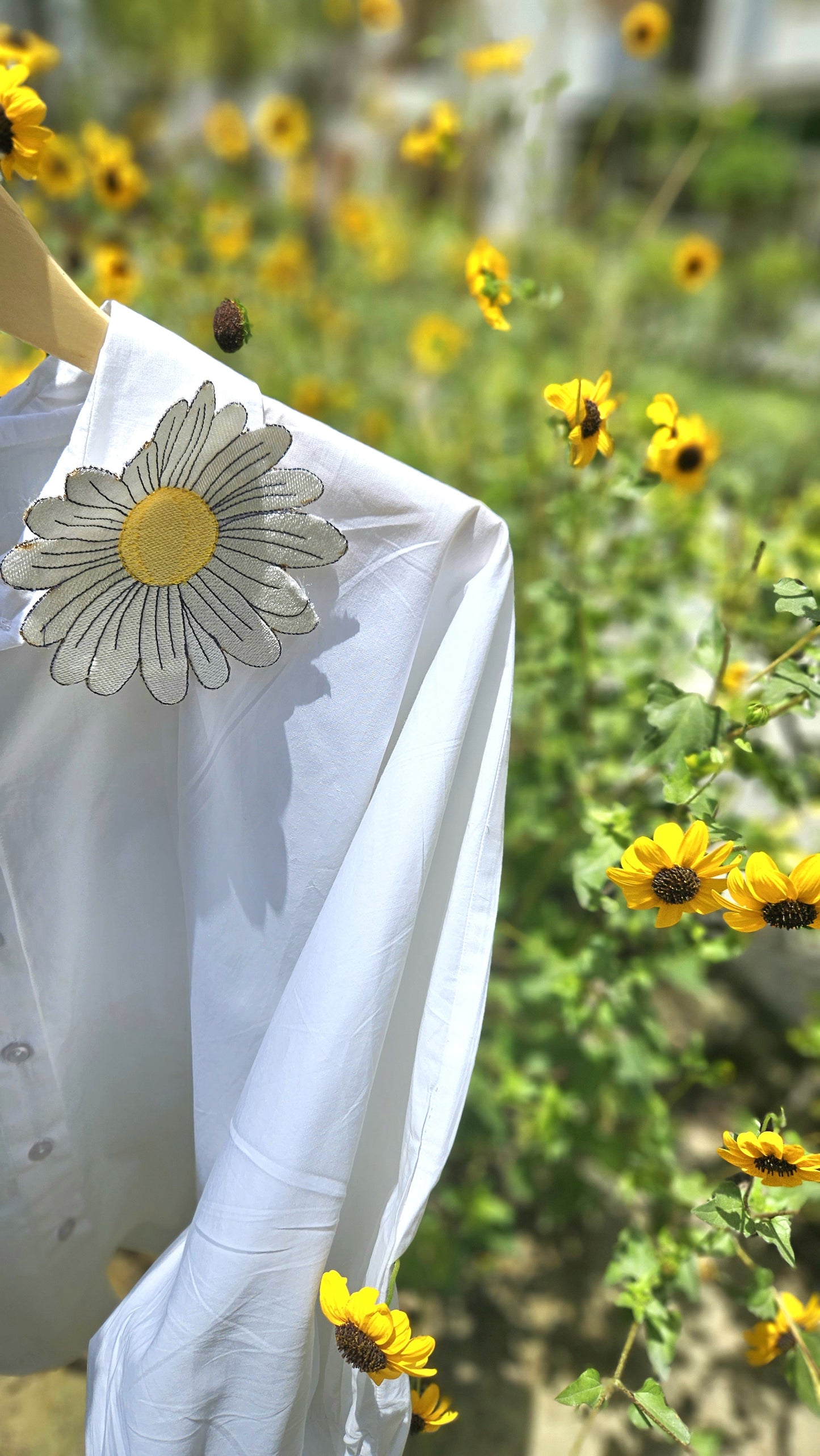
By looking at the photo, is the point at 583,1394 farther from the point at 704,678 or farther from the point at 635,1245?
the point at 704,678

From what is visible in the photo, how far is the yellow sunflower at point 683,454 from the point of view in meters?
0.66

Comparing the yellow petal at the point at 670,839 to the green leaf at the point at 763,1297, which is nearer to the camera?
the yellow petal at the point at 670,839

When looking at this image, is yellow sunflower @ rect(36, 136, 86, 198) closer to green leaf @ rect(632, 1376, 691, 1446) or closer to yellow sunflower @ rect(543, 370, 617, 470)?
yellow sunflower @ rect(543, 370, 617, 470)

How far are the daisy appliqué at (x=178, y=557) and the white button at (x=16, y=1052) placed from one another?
9.4 inches

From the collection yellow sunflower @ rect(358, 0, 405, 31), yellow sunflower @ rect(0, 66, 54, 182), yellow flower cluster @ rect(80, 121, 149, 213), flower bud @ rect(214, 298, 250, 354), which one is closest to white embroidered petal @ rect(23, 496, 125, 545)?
flower bud @ rect(214, 298, 250, 354)

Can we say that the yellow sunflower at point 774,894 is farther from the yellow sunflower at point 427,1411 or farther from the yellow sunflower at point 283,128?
the yellow sunflower at point 283,128

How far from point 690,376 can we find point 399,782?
5275mm

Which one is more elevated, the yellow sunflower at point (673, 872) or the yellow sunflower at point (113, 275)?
the yellow sunflower at point (113, 275)

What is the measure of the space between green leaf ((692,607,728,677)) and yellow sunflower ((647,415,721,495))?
140 millimetres

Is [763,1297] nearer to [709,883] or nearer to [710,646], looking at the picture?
[709,883]

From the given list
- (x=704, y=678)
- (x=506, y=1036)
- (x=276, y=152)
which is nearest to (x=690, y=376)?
(x=276, y=152)

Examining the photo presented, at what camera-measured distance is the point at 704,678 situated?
1236 millimetres

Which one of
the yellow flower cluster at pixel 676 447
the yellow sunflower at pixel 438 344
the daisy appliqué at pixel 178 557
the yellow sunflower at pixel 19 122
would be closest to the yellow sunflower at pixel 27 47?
the yellow sunflower at pixel 19 122


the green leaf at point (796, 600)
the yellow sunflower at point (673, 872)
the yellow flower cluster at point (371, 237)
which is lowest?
the yellow sunflower at point (673, 872)
